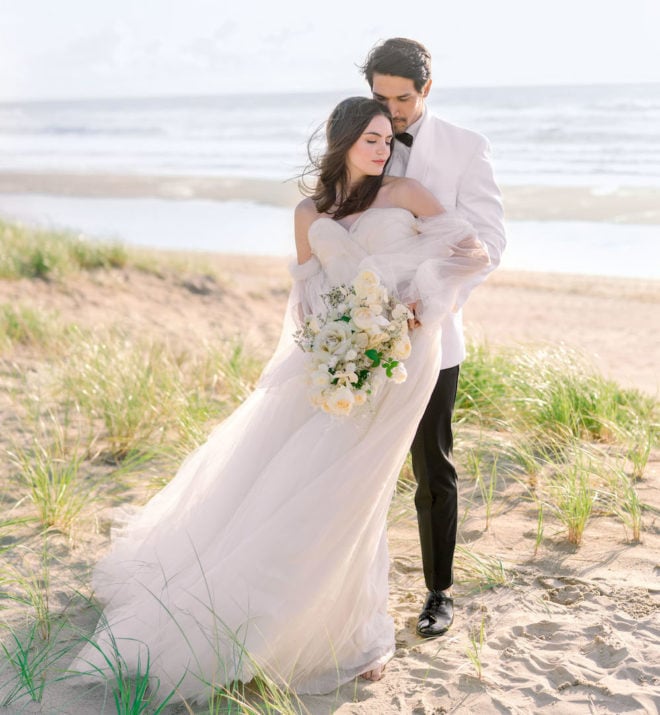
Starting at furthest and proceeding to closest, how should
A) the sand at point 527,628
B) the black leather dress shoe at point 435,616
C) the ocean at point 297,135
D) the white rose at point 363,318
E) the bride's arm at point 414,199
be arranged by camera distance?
the ocean at point 297,135 → the black leather dress shoe at point 435,616 → the bride's arm at point 414,199 → the sand at point 527,628 → the white rose at point 363,318

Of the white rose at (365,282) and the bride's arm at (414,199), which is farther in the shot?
the bride's arm at (414,199)

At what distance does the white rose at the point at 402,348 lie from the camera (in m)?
3.06

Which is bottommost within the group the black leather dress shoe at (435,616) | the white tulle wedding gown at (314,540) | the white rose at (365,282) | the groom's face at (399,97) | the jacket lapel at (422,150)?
the black leather dress shoe at (435,616)

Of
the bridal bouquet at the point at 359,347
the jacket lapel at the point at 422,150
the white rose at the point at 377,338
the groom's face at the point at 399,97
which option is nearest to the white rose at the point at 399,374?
the bridal bouquet at the point at 359,347

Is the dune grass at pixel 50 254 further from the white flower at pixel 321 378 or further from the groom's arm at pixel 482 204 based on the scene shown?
the white flower at pixel 321 378

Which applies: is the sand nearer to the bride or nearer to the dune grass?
the bride

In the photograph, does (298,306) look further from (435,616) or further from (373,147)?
(435,616)

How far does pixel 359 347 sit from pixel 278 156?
28448 mm

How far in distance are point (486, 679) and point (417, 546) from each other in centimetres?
121

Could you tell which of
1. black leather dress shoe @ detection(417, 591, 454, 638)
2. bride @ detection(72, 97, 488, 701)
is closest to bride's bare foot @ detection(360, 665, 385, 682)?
bride @ detection(72, 97, 488, 701)

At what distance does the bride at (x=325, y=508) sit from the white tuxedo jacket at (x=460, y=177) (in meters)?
0.16

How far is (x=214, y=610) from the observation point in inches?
127

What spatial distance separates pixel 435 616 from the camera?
3684 mm

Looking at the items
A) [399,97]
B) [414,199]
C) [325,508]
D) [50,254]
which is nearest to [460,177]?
[414,199]
